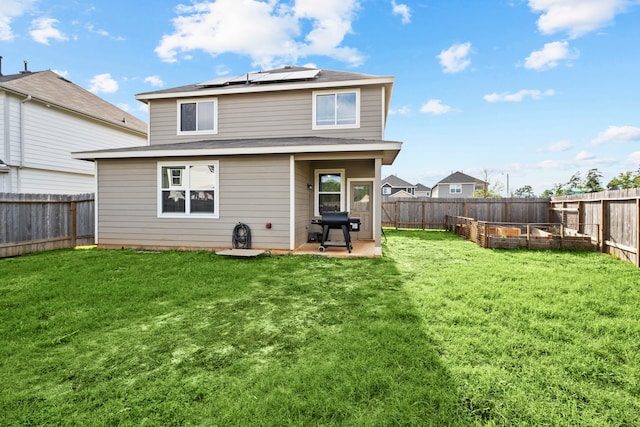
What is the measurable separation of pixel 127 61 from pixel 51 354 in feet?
57.2

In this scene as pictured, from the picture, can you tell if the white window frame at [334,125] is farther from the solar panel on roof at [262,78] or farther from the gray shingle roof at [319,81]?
the solar panel on roof at [262,78]

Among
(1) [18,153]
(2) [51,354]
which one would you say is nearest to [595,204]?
(2) [51,354]

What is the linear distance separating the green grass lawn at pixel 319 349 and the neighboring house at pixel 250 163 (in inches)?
116

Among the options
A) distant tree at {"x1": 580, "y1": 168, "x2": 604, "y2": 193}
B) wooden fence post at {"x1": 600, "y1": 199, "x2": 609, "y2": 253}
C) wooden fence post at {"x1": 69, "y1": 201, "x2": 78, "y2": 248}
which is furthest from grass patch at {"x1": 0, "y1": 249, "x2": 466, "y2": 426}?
distant tree at {"x1": 580, "y1": 168, "x2": 604, "y2": 193}

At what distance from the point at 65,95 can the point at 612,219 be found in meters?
21.8

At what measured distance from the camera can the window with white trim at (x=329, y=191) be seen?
407 inches

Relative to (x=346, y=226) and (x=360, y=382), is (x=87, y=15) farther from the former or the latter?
(x=360, y=382)

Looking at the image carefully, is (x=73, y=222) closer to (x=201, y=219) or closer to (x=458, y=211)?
(x=201, y=219)

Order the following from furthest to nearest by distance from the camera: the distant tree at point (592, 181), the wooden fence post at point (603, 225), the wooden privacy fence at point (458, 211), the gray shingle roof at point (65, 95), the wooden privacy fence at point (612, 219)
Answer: the distant tree at point (592, 181) < the wooden privacy fence at point (458, 211) < the gray shingle roof at point (65, 95) < the wooden fence post at point (603, 225) < the wooden privacy fence at point (612, 219)

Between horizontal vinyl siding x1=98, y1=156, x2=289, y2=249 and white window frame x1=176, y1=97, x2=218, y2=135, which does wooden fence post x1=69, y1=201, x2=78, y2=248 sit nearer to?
horizontal vinyl siding x1=98, y1=156, x2=289, y2=249

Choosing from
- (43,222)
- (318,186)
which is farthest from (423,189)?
(43,222)

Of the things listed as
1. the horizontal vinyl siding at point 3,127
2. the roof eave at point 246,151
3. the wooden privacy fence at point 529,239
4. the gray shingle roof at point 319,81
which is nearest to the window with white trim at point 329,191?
the roof eave at point 246,151

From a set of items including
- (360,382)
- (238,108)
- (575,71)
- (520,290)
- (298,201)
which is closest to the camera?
(360,382)

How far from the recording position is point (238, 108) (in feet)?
33.5
